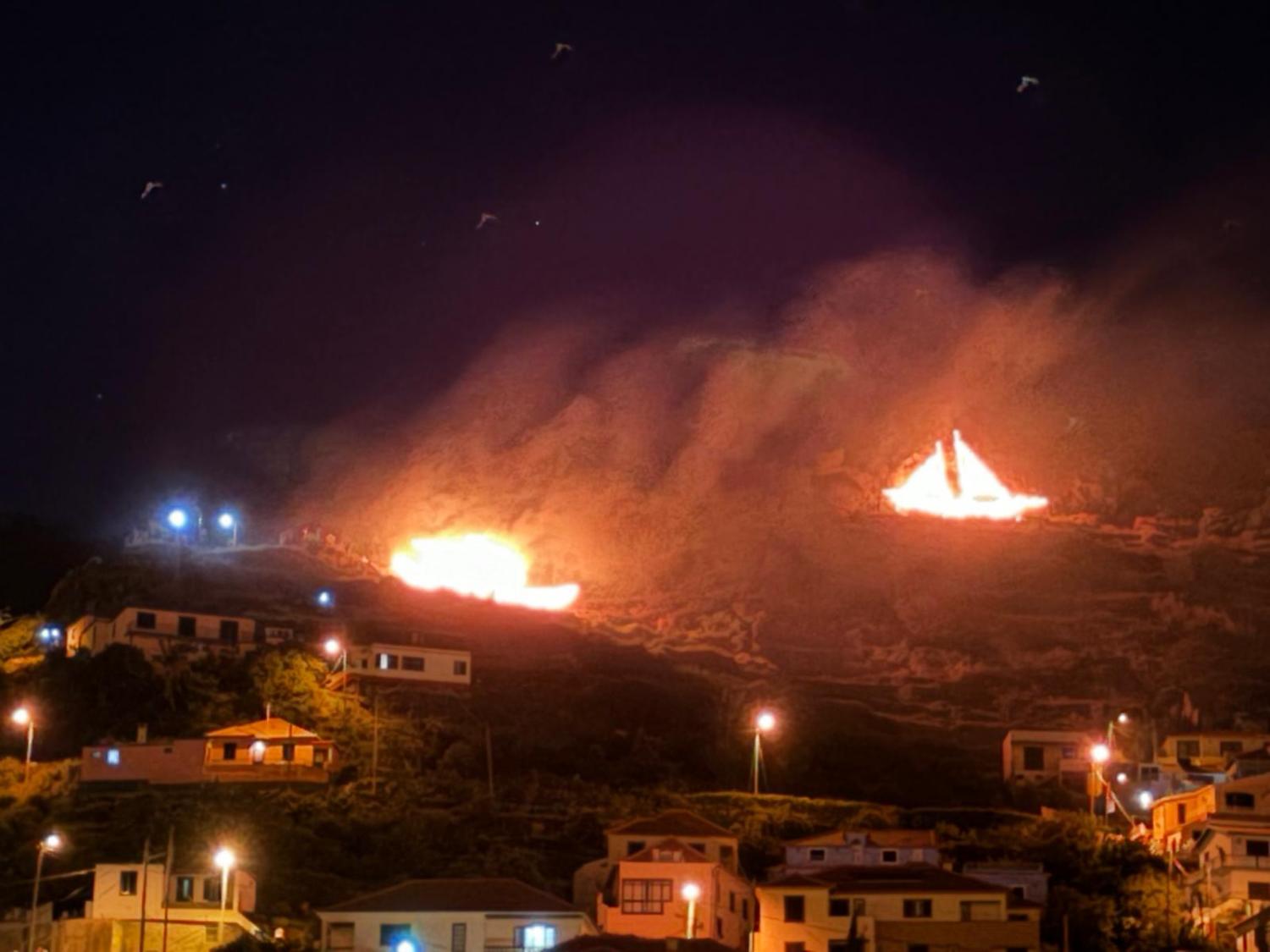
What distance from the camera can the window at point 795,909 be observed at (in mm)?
32312

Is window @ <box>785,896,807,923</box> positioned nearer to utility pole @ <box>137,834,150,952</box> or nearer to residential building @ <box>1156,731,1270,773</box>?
utility pole @ <box>137,834,150,952</box>

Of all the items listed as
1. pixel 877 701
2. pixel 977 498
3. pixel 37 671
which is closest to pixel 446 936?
pixel 37 671

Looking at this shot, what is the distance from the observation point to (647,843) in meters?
35.9

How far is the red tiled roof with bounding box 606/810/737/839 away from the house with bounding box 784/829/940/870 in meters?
1.23

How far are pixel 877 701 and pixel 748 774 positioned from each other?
8.44 m

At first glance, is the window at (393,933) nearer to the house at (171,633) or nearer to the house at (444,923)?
the house at (444,923)

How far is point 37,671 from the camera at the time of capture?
4541cm

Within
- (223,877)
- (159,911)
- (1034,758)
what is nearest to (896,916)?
(223,877)

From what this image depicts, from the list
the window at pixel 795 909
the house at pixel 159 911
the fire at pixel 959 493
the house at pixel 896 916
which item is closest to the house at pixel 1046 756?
the house at pixel 896 916

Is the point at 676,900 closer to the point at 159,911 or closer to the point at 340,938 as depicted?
the point at 340,938

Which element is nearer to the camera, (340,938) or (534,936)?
(340,938)

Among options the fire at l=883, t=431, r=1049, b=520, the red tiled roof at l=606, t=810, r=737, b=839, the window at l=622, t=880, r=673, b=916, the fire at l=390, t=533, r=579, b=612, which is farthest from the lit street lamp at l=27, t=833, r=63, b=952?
the fire at l=883, t=431, r=1049, b=520

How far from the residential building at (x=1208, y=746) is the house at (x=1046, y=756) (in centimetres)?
186

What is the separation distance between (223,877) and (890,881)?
1062 cm
